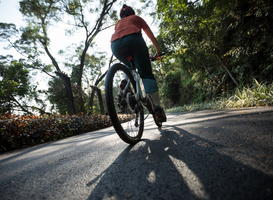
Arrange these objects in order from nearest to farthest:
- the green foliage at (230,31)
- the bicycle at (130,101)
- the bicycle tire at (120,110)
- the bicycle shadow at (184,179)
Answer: the bicycle shadow at (184,179) < the bicycle tire at (120,110) < the bicycle at (130,101) < the green foliage at (230,31)

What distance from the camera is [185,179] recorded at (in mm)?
771

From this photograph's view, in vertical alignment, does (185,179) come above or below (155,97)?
below

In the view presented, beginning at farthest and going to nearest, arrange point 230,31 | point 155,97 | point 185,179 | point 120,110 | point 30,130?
point 230,31, point 30,130, point 155,97, point 120,110, point 185,179

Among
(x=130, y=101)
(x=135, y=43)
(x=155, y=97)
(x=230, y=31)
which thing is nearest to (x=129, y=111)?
(x=130, y=101)

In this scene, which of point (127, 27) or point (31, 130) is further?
point (31, 130)

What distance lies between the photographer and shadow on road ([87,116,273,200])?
0.61m

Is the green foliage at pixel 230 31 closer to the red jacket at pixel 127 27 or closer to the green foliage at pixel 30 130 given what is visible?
the red jacket at pixel 127 27

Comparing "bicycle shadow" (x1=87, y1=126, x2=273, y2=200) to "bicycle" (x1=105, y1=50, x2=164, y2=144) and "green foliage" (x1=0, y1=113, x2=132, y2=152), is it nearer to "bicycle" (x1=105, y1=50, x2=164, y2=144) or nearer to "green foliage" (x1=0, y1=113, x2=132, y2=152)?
"bicycle" (x1=105, y1=50, x2=164, y2=144)

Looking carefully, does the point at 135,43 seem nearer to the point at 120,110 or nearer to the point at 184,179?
the point at 120,110

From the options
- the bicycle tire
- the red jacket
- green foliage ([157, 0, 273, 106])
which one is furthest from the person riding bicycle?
green foliage ([157, 0, 273, 106])

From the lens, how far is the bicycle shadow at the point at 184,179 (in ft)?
1.99

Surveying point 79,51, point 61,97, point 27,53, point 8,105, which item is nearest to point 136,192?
point 8,105

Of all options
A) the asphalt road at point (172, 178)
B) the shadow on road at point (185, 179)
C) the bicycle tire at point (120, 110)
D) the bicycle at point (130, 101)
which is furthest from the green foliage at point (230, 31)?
the shadow on road at point (185, 179)

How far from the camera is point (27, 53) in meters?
13.8
